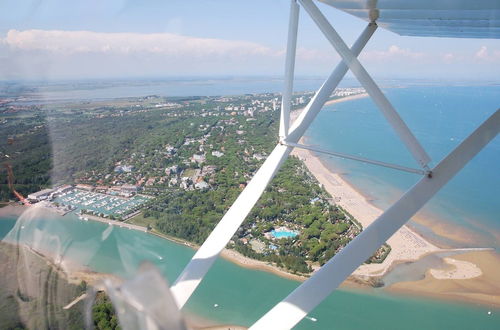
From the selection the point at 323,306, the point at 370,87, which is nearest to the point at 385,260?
the point at 323,306

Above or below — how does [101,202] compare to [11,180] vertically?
below

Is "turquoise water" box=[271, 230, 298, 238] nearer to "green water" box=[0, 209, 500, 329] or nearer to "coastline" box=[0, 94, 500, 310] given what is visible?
"coastline" box=[0, 94, 500, 310]

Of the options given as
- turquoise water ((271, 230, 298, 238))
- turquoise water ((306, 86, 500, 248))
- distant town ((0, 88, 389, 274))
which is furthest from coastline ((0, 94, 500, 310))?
turquoise water ((271, 230, 298, 238))

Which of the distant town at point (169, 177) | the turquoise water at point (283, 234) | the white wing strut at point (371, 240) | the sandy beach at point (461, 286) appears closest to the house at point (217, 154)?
the distant town at point (169, 177)

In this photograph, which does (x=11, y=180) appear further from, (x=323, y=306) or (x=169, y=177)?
(x=169, y=177)

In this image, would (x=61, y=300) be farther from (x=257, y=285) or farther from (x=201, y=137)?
(x=201, y=137)

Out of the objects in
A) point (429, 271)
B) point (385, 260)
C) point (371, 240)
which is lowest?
point (371, 240)

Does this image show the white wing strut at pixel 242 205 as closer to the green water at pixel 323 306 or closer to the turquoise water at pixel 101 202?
the turquoise water at pixel 101 202
